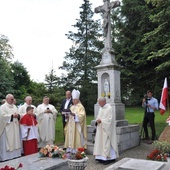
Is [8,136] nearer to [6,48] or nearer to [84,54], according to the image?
[84,54]

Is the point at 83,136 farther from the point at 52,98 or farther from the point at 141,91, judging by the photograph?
the point at 52,98

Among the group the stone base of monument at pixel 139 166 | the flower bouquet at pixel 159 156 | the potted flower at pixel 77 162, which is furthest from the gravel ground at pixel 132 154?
the stone base of monument at pixel 139 166

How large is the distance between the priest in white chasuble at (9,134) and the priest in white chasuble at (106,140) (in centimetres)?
246

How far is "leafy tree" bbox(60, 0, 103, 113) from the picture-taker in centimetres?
2191

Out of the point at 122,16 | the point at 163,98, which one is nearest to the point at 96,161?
the point at 163,98

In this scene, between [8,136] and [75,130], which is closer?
[8,136]

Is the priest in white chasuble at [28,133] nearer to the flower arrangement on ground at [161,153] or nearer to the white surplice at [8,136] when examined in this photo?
the white surplice at [8,136]

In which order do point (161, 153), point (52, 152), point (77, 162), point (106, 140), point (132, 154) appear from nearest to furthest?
point (77, 162) < point (52, 152) < point (161, 153) < point (106, 140) < point (132, 154)

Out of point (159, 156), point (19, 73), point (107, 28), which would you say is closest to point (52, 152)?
point (159, 156)

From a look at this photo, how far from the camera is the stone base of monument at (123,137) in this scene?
826 cm

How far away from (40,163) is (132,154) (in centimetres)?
401

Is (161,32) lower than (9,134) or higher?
higher

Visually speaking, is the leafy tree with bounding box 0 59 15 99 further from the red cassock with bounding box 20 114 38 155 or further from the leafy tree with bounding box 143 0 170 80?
the leafy tree with bounding box 143 0 170 80

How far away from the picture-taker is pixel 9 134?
7.63m
